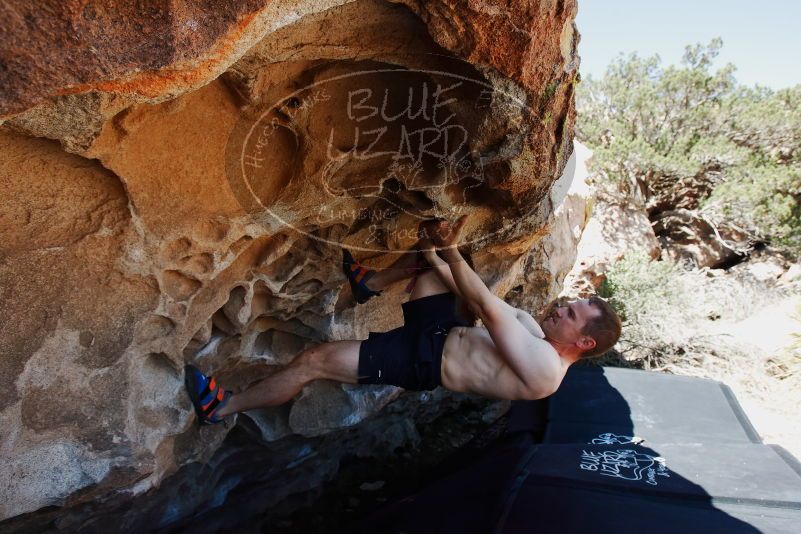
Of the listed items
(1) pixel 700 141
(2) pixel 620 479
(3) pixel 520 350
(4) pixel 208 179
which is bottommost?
(2) pixel 620 479

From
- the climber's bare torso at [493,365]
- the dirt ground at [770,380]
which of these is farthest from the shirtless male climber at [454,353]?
the dirt ground at [770,380]

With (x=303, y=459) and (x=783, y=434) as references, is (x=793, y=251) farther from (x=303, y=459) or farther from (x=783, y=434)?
(x=303, y=459)

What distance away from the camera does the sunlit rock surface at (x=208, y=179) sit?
5.57 feet

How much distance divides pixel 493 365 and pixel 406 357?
1.43 feet

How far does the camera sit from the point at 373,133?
275cm

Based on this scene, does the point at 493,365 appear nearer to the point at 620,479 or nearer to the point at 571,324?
the point at 571,324

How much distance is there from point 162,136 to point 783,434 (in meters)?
6.20

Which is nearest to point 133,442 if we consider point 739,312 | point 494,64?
point 494,64

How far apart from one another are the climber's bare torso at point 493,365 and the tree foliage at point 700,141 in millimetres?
8219

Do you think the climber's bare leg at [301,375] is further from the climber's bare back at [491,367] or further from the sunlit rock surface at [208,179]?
the climber's bare back at [491,367]

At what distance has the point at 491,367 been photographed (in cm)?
268

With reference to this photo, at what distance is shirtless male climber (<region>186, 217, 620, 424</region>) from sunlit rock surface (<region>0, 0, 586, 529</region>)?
348 mm

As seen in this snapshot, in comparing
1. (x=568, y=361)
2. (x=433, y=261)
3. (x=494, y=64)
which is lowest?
(x=568, y=361)

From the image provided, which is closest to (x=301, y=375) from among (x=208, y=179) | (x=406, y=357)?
(x=406, y=357)
